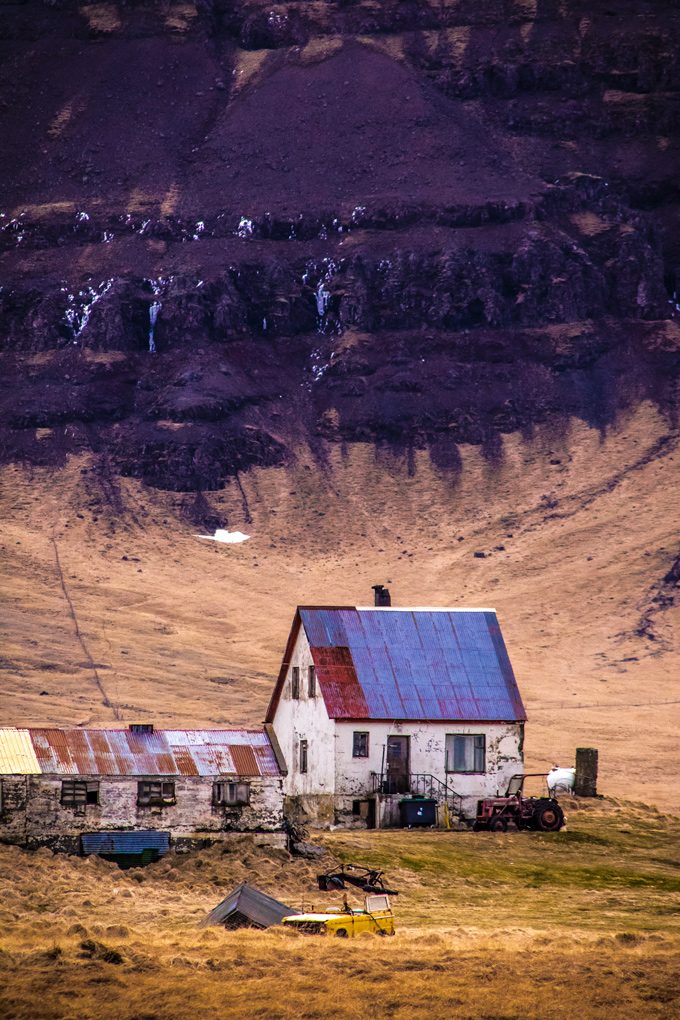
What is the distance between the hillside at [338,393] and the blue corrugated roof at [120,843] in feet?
182

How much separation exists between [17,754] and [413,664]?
15.9 meters

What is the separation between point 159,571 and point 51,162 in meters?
68.1

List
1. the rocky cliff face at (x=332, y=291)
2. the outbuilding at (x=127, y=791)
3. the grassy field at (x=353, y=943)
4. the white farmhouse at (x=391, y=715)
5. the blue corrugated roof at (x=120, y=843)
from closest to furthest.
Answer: the grassy field at (x=353, y=943), the outbuilding at (x=127, y=791), the blue corrugated roof at (x=120, y=843), the white farmhouse at (x=391, y=715), the rocky cliff face at (x=332, y=291)

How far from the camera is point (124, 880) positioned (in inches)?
2002

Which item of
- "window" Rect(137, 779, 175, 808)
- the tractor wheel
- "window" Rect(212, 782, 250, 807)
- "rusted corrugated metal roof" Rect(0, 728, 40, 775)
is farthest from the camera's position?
the tractor wheel

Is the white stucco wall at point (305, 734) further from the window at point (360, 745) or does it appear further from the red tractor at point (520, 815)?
the red tractor at point (520, 815)

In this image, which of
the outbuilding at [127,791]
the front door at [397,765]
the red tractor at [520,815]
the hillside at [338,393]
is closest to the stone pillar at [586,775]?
the red tractor at [520,815]

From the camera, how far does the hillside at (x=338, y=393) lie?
130750 mm

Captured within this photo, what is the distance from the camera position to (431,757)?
64.9m

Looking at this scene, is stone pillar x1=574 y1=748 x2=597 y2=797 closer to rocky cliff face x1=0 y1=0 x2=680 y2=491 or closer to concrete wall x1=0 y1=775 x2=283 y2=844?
concrete wall x1=0 y1=775 x2=283 y2=844

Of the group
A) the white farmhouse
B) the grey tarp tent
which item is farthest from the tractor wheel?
the grey tarp tent

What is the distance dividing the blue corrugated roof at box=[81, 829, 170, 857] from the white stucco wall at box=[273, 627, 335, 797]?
8835mm

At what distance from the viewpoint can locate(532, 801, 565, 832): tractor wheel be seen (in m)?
62.7

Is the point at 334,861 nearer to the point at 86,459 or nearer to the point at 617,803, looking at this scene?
the point at 617,803
